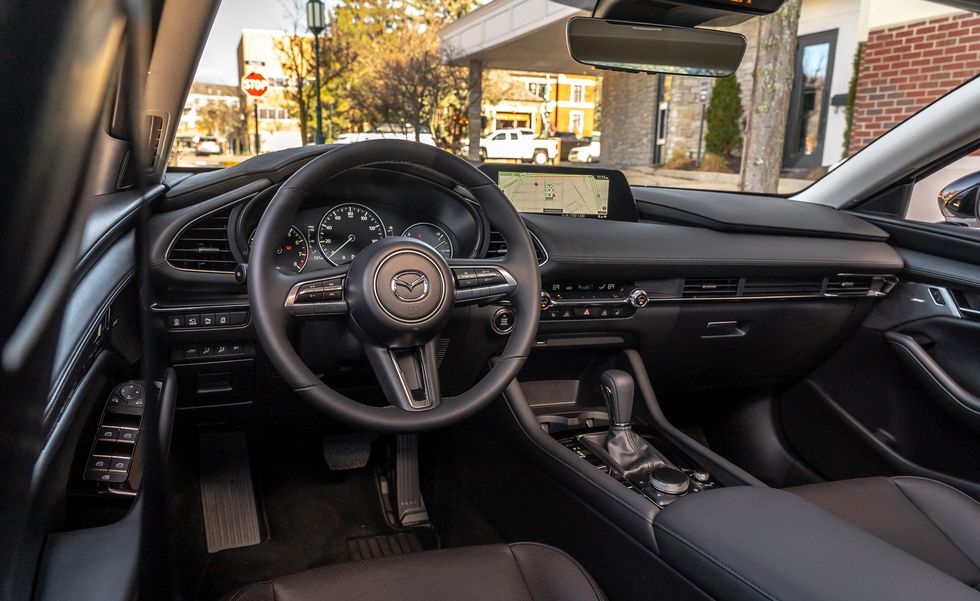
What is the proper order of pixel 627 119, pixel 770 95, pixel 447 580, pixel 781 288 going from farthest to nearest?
1. pixel 770 95
2. pixel 627 119
3. pixel 781 288
4. pixel 447 580

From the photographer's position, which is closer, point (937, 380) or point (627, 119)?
point (937, 380)

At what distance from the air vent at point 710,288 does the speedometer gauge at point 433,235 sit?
0.77m

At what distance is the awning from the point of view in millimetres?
2742

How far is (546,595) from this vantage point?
1.33 m

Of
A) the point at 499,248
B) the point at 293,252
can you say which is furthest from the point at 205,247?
the point at 499,248

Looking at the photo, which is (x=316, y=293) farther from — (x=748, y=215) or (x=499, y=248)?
(x=748, y=215)

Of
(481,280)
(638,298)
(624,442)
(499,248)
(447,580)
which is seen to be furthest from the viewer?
(638,298)

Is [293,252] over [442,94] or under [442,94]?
under

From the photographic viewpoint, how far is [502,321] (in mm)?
1969

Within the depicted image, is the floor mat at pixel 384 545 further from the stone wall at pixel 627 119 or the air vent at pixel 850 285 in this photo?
the air vent at pixel 850 285

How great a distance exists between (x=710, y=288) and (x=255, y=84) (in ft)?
5.07

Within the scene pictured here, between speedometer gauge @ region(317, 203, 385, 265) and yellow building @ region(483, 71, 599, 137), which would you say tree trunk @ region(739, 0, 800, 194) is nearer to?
yellow building @ region(483, 71, 599, 137)

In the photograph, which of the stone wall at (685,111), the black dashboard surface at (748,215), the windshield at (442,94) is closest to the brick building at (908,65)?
the windshield at (442,94)

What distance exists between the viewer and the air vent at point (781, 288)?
2285 millimetres
